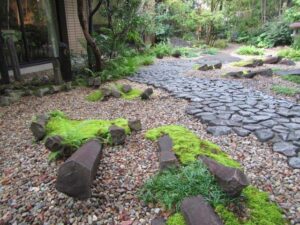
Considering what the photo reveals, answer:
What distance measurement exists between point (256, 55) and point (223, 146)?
864 cm

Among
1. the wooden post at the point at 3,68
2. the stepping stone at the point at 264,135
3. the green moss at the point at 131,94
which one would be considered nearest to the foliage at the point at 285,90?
the stepping stone at the point at 264,135

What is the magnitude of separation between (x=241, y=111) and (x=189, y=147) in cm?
158

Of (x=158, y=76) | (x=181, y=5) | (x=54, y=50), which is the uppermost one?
(x=181, y=5)

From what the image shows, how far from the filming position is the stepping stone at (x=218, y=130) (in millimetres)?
3227

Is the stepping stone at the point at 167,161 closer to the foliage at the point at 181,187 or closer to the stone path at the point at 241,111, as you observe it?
the foliage at the point at 181,187

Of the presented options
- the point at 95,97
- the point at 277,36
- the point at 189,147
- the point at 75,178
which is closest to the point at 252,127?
the point at 189,147

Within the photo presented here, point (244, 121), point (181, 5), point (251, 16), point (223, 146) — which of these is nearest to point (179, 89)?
point (244, 121)

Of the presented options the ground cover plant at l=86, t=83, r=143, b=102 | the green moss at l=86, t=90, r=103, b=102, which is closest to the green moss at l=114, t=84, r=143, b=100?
the ground cover plant at l=86, t=83, r=143, b=102

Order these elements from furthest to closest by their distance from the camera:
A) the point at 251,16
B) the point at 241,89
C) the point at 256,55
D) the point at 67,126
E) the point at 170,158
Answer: the point at 251,16 < the point at 256,55 < the point at 241,89 < the point at 67,126 < the point at 170,158

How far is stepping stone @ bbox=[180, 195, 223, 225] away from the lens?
166 cm

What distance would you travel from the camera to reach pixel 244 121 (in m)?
3.52

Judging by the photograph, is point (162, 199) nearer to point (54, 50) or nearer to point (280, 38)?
point (54, 50)

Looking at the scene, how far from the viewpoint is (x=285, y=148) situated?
2801 millimetres

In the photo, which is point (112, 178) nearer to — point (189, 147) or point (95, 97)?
point (189, 147)
